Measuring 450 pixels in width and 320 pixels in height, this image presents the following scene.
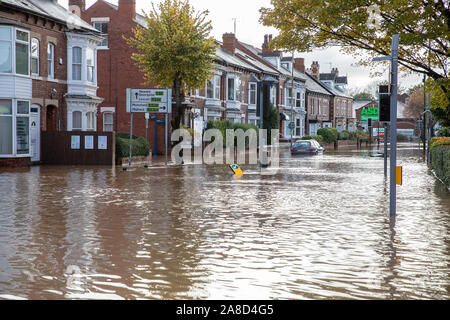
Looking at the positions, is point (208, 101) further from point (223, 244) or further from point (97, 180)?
point (223, 244)

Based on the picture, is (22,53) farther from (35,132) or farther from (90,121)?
(90,121)

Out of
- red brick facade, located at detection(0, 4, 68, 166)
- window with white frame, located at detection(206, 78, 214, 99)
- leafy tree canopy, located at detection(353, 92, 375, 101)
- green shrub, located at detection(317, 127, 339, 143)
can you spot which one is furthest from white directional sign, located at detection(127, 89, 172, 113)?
leafy tree canopy, located at detection(353, 92, 375, 101)

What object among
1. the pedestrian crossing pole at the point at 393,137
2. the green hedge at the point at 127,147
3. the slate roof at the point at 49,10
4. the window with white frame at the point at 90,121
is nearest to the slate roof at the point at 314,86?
the green hedge at the point at 127,147

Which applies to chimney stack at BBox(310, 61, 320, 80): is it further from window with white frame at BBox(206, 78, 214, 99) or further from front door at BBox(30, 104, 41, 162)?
front door at BBox(30, 104, 41, 162)

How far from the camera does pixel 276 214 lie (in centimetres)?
1302

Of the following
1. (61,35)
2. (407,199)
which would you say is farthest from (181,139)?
(407,199)

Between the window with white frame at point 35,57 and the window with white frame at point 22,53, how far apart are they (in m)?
1.52

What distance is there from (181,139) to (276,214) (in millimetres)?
25684

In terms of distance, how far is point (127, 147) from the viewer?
32.2 meters

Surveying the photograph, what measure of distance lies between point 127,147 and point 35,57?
6.30 meters

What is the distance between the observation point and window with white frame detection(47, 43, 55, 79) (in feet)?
104

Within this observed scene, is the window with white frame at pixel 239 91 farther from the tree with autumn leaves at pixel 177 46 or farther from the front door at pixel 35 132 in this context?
the front door at pixel 35 132

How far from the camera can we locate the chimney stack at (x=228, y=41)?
196ft

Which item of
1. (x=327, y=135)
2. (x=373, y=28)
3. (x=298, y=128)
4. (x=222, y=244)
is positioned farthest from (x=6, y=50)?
(x=298, y=128)
